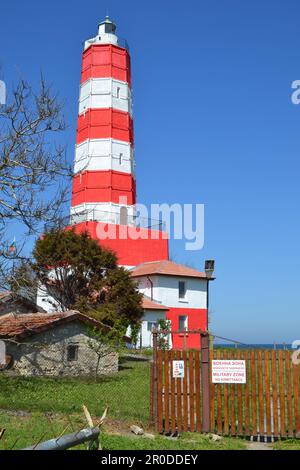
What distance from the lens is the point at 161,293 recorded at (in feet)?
130

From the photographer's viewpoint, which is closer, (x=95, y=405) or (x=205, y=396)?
(x=205, y=396)

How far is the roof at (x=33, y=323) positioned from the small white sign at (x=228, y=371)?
11286 mm

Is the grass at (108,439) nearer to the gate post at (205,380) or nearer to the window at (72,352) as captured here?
the gate post at (205,380)

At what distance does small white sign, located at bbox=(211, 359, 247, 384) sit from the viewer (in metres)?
10.7

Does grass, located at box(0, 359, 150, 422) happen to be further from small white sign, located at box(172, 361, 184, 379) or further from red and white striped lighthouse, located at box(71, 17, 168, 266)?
red and white striped lighthouse, located at box(71, 17, 168, 266)

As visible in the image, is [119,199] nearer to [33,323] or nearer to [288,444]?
[33,323]

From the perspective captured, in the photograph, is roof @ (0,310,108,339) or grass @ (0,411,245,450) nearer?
grass @ (0,411,245,450)

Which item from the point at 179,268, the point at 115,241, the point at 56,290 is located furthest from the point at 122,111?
the point at 56,290

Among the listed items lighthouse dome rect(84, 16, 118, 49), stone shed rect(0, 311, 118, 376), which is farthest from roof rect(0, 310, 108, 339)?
lighthouse dome rect(84, 16, 118, 49)

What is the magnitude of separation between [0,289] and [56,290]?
51.7 ft

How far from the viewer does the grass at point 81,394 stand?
13.1 meters

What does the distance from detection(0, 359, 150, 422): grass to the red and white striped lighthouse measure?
18946mm
